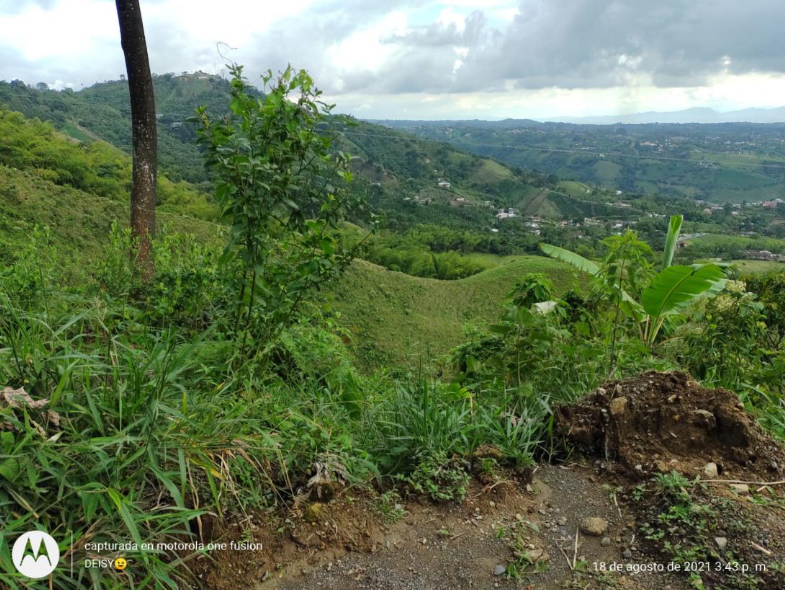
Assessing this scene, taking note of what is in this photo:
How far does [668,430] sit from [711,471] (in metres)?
0.29

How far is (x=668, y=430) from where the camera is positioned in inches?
104

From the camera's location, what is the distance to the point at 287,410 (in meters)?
2.58

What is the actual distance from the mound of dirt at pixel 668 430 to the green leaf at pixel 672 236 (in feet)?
10.9

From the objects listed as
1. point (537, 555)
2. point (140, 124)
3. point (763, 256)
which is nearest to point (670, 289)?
point (537, 555)

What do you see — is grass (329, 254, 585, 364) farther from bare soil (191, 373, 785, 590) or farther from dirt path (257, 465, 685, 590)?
dirt path (257, 465, 685, 590)

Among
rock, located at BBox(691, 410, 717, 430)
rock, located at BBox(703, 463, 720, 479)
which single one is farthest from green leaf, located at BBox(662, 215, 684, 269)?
rock, located at BBox(703, 463, 720, 479)

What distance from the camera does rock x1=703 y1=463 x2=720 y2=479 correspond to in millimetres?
2365

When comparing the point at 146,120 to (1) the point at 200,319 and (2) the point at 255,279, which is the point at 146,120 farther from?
(2) the point at 255,279

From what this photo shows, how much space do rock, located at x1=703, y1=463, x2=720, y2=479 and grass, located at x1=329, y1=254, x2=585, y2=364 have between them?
8.58m

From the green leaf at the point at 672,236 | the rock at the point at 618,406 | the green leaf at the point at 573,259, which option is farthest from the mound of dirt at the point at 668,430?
the green leaf at the point at 672,236

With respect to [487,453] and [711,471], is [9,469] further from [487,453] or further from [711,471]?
[711,471]

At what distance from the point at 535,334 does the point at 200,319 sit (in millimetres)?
2537

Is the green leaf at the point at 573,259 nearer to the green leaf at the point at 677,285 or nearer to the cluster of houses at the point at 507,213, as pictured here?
the green leaf at the point at 677,285

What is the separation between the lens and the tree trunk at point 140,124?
6.24m
